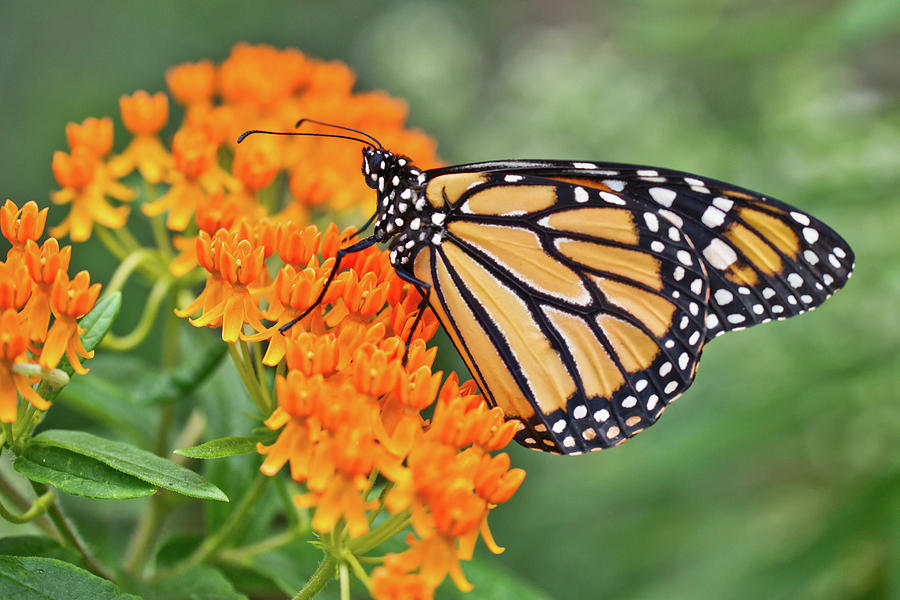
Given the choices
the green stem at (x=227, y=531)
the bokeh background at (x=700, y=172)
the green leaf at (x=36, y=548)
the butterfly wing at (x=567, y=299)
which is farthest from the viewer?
the bokeh background at (x=700, y=172)

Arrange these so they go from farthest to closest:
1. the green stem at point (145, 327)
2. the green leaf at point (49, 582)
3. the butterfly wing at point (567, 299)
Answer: the green stem at point (145, 327), the butterfly wing at point (567, 299), the green leaf at point (49, 582)

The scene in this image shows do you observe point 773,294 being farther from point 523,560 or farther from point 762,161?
point 523,560

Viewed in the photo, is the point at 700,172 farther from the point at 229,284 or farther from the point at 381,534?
the point at 381,534

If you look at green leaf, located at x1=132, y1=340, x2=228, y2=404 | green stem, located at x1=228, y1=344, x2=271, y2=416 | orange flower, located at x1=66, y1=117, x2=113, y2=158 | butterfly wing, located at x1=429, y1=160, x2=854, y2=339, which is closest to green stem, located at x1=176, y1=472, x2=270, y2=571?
green stem, located at x1=228, y1=344, x2=271, y2=416

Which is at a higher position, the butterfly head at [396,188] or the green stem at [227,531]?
the butterfly head at [396,188]

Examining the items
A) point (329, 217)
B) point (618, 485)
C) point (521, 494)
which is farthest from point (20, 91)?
point (618, 485)

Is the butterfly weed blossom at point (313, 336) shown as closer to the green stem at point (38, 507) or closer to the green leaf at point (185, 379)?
the green leaf at point (185, 379)

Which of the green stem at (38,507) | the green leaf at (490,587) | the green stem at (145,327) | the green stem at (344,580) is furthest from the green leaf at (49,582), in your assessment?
the green leaf at (490,587)

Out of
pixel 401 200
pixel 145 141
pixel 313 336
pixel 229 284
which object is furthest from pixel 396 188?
pixel 145 141

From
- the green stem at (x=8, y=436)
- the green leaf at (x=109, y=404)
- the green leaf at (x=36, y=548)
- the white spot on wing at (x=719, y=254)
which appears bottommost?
the green leaf at (x=36, y=548)
